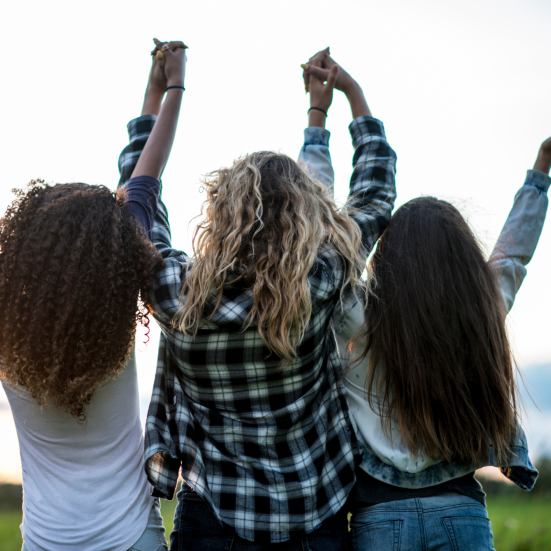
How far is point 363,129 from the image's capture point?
2.28m

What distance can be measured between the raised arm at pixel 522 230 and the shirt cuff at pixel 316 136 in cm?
88

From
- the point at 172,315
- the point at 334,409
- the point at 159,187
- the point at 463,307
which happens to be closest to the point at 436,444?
the point at 334,409

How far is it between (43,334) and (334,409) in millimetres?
974

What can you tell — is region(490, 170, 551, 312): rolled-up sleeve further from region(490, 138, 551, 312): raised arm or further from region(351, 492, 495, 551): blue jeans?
region(351, 492, 495, 551): blue jeans

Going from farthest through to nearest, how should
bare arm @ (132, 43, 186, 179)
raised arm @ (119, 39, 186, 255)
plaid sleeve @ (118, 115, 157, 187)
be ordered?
plaid sleeve @ (118, 115, 157, 187)
bare arm @ (132, 43, 186, 179)
raised arm @ (119, 39, 186, 255)

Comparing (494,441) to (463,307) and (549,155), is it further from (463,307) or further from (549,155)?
(549,155)

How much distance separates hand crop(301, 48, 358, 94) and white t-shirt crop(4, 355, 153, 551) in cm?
164

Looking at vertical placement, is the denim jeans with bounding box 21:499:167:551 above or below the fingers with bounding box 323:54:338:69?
below

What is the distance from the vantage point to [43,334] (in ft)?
4.83

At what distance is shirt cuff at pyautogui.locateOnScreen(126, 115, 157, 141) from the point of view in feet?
7.28

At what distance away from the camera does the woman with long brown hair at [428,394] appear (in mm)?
1731

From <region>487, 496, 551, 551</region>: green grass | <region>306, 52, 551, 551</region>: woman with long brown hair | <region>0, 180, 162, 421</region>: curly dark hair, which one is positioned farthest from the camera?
<region>487, 496, 551, 551</region>: green grass

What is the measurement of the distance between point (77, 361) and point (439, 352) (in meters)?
1.15

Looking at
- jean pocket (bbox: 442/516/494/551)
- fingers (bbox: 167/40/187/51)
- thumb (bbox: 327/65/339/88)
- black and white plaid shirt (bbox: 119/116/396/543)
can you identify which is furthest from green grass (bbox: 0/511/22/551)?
thumb (bbox: 327/65/339/88)
